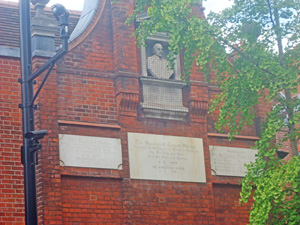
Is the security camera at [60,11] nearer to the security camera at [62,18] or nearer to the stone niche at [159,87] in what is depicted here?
the security camera at [62,18]

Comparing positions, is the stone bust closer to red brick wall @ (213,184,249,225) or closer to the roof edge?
the roof edge

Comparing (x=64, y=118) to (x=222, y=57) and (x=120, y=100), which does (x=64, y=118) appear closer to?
(x=120, y=100)

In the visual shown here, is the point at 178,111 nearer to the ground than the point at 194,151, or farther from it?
farther from it

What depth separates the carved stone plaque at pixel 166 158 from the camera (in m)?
16.0

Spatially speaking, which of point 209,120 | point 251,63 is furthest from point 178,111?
point 251,63

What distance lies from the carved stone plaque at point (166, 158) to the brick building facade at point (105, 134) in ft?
0.24

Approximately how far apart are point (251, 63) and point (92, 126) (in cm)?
418

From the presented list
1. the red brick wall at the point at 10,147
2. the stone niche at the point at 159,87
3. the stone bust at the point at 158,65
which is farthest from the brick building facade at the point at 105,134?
the stone bust at the point at 158,65

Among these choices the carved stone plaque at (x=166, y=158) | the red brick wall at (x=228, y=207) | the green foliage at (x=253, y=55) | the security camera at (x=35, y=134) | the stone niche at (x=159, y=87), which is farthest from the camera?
the red brick wall at (x=228, y=207)

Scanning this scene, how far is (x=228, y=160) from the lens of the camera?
1738cm

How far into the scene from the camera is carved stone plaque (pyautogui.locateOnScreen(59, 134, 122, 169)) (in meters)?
15.1

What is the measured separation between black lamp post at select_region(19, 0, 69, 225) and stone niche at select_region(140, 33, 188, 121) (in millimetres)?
5801

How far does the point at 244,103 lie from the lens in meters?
14.0

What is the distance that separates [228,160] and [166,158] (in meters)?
1.92
